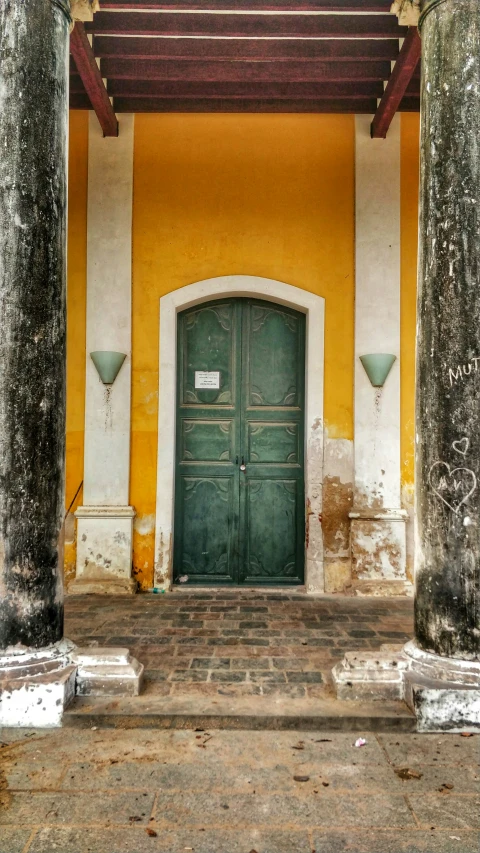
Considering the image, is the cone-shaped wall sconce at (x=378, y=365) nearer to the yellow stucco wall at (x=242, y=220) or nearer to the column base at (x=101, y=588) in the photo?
the yellow stucco wall at (x=242, y=220)

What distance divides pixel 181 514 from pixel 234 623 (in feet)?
4.88

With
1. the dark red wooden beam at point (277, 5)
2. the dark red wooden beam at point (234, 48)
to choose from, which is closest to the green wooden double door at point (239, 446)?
the dark red wooden beam at point (234, 48)

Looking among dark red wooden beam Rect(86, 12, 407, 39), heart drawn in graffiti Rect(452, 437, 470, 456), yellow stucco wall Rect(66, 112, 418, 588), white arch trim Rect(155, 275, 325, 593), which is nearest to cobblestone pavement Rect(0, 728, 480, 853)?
heart drawn in graffiti Rect(452, 437, 470, 456)

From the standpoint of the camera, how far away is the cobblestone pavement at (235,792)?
2.24 meters

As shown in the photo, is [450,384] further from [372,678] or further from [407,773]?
[407,773]

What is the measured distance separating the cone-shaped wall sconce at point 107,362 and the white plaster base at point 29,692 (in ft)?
9.97

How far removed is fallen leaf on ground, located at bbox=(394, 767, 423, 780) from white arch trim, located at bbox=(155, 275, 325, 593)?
3021 millimetres

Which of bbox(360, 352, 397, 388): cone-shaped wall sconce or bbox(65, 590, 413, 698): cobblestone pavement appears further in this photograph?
bbox(360, 352, 397, 388): cone-shaped wall sconce

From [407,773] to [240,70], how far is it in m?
5.26

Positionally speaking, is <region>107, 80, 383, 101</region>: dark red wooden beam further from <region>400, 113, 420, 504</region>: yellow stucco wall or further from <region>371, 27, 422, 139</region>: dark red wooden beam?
<region>400, 113, 420, 504</region>: yellow stucco wall

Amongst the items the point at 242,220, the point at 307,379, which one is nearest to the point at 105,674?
the point at 307,379

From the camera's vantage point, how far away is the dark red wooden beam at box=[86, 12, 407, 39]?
15.5 ft

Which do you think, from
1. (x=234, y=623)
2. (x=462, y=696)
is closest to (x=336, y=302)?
(x=234, y=623)

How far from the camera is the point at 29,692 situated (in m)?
3.07
